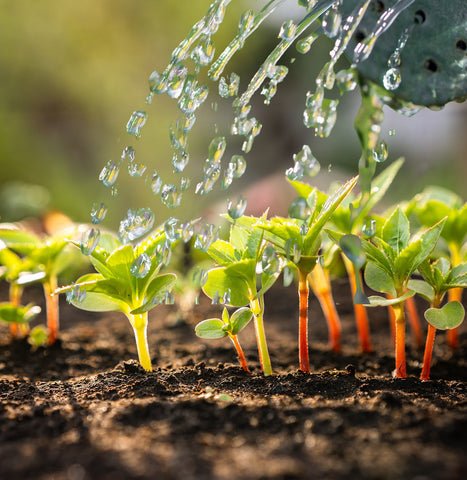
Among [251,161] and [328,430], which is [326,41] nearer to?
[251,161]

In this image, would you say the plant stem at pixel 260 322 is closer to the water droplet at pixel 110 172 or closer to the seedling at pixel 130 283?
the seedling at pixel 130 283

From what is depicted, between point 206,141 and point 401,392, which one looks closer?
point 401,392

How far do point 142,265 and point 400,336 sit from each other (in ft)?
1.46

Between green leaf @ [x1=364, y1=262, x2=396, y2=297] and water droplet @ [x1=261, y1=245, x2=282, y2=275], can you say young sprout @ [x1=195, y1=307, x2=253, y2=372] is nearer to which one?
water droplet @ [x1=261, y1=245, x2=282, y2=275]

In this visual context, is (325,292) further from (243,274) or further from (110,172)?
(110,172)

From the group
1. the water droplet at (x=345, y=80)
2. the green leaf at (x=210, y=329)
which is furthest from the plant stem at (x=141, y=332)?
the water droplet at (x=345, y=80)

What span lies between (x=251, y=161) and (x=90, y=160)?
58.1 inches

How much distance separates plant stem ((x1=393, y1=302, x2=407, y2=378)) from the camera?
0.82 metres

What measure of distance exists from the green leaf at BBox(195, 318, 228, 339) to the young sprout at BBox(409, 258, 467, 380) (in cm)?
32

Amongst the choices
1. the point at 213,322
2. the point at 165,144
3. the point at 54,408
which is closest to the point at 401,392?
the point at 213,322

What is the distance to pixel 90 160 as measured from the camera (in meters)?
4.56

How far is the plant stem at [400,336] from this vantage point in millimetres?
825

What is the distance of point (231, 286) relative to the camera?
812 mm

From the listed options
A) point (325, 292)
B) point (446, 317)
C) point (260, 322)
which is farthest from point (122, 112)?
point (446, 317)
